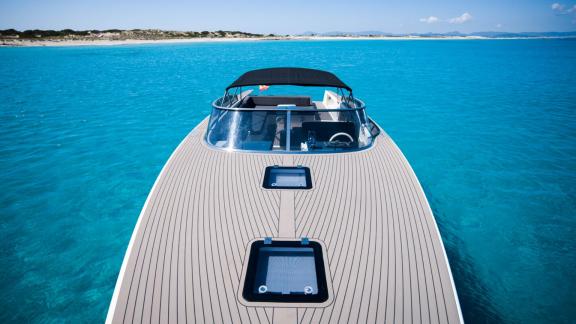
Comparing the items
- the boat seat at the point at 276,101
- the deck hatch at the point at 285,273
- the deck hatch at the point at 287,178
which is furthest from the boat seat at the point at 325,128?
the boat seat at the point at 276,101

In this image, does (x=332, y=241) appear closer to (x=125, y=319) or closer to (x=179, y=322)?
(x=179, y=322)

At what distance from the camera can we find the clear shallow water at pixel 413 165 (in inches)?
168

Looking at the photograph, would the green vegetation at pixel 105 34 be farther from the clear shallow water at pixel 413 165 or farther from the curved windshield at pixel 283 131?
the curved windshield at pixel 283 131

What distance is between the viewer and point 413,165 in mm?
8500

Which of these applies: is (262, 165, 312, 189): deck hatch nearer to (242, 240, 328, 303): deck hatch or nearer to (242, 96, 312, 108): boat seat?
(242, 240, 328, 303): deck hatch

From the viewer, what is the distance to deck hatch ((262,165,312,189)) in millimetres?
3663

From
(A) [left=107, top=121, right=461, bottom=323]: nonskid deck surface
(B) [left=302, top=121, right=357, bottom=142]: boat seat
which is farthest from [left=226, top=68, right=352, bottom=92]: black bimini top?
(A) [left=107, top=121, right=461, bottom=323]: nonskid deck surface

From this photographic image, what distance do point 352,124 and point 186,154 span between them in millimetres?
2997

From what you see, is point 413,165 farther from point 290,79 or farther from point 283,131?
point 283,131

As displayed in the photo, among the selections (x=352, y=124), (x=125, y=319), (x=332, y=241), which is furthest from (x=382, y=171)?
(x=125, y=319)

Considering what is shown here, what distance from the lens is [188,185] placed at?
3.70m

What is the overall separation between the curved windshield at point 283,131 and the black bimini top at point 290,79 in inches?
48.7

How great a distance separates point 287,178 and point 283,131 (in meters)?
1.11

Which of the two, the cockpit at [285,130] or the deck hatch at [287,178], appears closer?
the deck hatch at [287,178]
